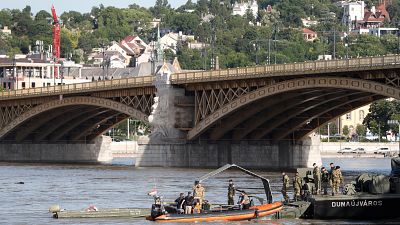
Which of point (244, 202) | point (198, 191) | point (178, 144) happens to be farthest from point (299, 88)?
point (198, 191)

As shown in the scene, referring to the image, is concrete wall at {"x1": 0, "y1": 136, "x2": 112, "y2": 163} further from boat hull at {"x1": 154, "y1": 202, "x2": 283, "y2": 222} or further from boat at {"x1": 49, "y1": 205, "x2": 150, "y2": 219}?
boat hull at {"x1": 154, "y1": 202, "x2": 283, "y2": 222}

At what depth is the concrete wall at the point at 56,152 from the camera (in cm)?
18275

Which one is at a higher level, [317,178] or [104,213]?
[317,178]

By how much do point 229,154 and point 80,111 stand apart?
27.3 m

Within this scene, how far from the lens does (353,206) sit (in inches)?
3078

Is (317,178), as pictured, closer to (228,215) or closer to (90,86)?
(228,215)

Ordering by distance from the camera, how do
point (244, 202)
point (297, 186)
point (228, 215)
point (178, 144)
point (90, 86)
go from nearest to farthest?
point (228, 215) → point (244, 202) → point (297, 186) → point (178, 144) → point (90, 86)

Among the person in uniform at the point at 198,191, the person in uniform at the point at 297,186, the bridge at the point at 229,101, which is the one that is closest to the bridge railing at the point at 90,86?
the bridge at the point at 229,101

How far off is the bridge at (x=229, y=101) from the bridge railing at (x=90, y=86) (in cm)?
11

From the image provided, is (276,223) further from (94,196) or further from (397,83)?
(397,83)

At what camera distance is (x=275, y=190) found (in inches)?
4146

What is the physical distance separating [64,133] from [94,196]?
81231mm

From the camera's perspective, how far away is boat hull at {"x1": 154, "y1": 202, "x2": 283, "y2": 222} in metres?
76.4

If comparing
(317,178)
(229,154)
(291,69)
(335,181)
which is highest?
(291,69)
